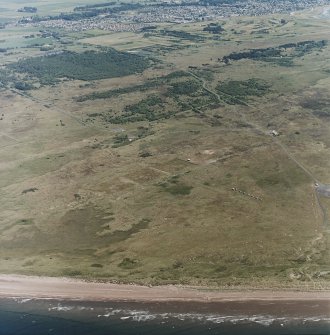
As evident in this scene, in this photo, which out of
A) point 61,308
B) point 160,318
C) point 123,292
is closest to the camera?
point 160,318

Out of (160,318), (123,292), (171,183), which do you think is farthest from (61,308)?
(171,183)

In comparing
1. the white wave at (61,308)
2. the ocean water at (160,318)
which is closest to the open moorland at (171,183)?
the ocean water at (160,318)

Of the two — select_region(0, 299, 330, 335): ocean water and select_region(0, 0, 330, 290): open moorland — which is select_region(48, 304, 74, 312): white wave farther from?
select_region(0, 0, 330, 290): open moorland

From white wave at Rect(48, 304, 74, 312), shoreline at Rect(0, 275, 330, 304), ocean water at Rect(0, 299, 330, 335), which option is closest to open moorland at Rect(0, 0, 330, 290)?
shoreline at Rect(0, 275, 330, 304)

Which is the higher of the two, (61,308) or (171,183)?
(171,183)

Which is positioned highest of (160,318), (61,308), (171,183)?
(171,183)

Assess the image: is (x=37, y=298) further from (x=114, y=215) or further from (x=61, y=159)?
(x=61, y=159)

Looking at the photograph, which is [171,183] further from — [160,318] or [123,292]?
[160,318]

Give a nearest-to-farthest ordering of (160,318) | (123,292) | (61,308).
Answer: (160,318) < (61,308) < (123,292)
